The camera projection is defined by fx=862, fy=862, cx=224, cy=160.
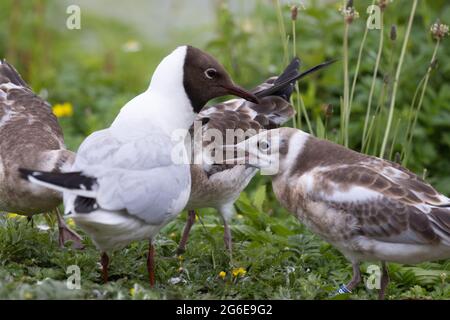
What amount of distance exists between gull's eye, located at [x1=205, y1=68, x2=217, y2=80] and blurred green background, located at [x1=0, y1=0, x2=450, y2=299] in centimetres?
81

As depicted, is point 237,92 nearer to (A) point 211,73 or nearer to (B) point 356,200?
(A) point 211,73

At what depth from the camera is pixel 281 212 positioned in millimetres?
7258

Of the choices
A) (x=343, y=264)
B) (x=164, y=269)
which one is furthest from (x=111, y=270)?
(x=343, y=264)

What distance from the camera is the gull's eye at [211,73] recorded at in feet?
17.7

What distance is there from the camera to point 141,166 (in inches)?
186

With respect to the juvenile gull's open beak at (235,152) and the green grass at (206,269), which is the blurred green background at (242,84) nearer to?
the green grass at (206,269)

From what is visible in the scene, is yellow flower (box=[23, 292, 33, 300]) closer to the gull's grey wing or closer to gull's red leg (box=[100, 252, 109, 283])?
the gull's grey wing

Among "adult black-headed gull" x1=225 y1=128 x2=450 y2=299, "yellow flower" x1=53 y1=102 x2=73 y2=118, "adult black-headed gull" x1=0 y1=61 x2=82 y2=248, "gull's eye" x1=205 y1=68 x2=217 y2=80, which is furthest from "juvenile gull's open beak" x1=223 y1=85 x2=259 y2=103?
"yellow flower" x1=53 y1=102 x2=73 y2=118

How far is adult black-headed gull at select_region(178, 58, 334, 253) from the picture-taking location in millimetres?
5684

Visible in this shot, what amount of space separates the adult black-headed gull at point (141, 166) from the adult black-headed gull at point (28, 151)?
19.4 inches

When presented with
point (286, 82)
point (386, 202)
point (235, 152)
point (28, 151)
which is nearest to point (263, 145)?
point (235, 152)

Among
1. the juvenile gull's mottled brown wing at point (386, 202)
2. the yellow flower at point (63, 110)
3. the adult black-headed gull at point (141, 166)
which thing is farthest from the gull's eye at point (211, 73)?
the yellow flower at point (63, 110)

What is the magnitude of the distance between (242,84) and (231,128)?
246 centimetres

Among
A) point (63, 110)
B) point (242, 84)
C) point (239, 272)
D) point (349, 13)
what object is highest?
point (349, 13)
